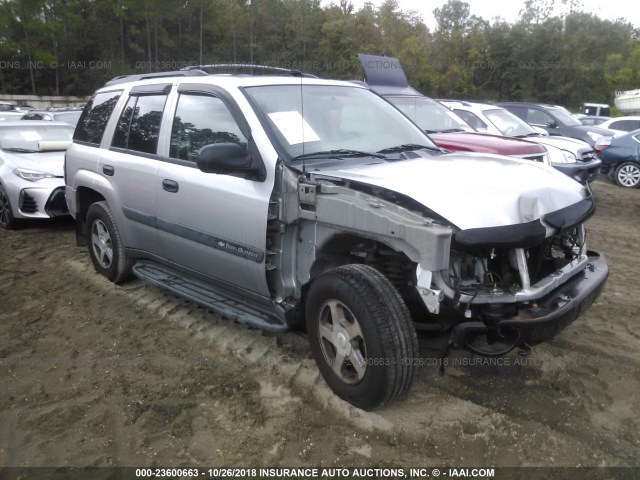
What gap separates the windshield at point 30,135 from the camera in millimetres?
7957

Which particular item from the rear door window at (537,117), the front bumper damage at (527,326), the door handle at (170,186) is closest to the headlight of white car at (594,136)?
the rear door window at (537,117)

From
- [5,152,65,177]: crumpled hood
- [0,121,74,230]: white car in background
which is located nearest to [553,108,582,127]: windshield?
[0,121,74,230]: white car in background

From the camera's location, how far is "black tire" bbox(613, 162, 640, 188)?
11570 mm

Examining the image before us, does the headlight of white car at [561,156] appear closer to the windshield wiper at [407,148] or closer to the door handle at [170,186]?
the windshield wiper at [407,148]

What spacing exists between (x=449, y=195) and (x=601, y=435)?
1.56 metres

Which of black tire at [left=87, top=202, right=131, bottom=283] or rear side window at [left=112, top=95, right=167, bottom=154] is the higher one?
rear side window at [left=112, top=95, right=167, bottom=154]

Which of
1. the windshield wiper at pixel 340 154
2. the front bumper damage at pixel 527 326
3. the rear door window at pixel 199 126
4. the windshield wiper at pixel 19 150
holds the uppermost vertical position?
the rear door window at pixel 199 126

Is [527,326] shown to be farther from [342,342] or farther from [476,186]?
[342,342]

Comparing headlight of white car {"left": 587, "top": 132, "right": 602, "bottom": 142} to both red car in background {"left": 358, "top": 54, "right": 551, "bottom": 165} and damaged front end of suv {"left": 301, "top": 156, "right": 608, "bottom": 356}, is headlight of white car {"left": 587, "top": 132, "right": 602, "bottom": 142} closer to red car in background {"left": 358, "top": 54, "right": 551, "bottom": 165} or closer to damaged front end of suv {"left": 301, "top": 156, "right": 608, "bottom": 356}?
red car in background {"left": 358, "top": 54, "right": 551, "bottom": 165}

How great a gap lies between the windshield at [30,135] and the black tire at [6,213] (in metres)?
0.89

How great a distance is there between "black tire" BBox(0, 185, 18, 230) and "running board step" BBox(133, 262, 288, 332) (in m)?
3.53

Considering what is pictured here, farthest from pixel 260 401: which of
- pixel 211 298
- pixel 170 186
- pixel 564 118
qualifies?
pixel 564 118

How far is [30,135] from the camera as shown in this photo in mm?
8242

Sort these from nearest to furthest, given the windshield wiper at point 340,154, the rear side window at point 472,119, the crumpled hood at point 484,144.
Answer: the windshield wiper at point 340,154, the crumpled hood at point 484,144, the rear side window at point 472,119
